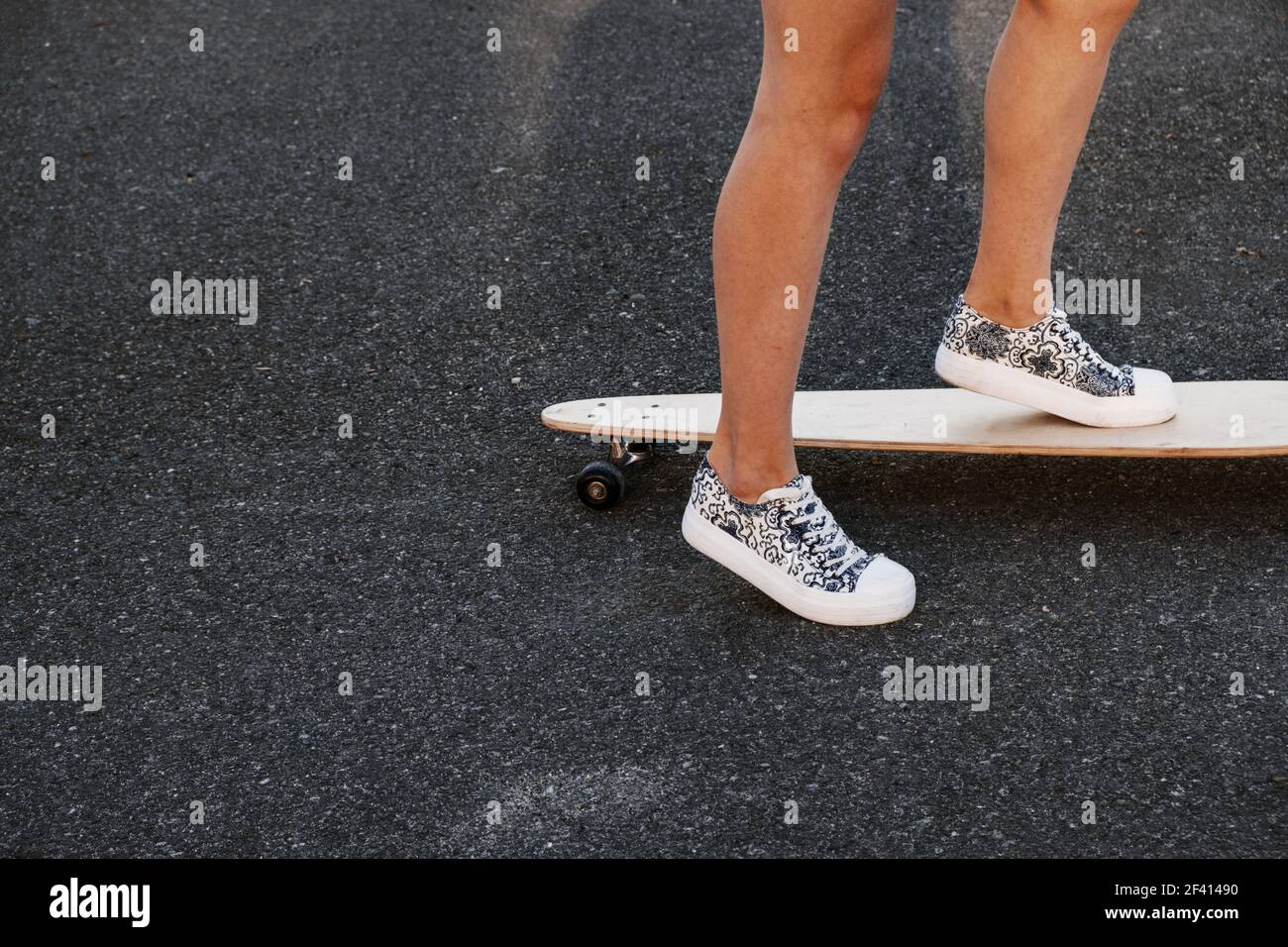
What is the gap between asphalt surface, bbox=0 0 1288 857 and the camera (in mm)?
1946

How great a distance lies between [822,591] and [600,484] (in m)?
0.50

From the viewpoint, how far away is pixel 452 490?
2.62 metres

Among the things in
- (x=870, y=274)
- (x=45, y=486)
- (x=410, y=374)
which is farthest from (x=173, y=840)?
(x=870, y=274)

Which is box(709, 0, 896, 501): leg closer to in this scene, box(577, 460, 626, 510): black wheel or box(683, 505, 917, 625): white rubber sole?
box(683, 505, 917, 625): white rubber sole

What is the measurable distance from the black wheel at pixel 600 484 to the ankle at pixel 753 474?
13.7 inches

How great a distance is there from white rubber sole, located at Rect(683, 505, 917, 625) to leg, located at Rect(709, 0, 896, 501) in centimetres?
12

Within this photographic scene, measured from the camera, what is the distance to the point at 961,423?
2498mm

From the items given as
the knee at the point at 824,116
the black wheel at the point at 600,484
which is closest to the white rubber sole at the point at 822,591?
the black wheel at the point at 600,484

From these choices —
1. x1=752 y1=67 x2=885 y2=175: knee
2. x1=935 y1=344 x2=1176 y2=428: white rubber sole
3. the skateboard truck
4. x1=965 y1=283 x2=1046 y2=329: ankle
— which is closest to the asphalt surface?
the skateboard truck

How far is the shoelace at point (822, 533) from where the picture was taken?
7.20ft

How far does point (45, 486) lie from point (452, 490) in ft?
2.49

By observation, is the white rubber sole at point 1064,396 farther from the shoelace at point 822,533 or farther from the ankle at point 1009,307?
the shoelace at point 822,533

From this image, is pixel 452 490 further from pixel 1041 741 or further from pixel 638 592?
pixel 1041 741
